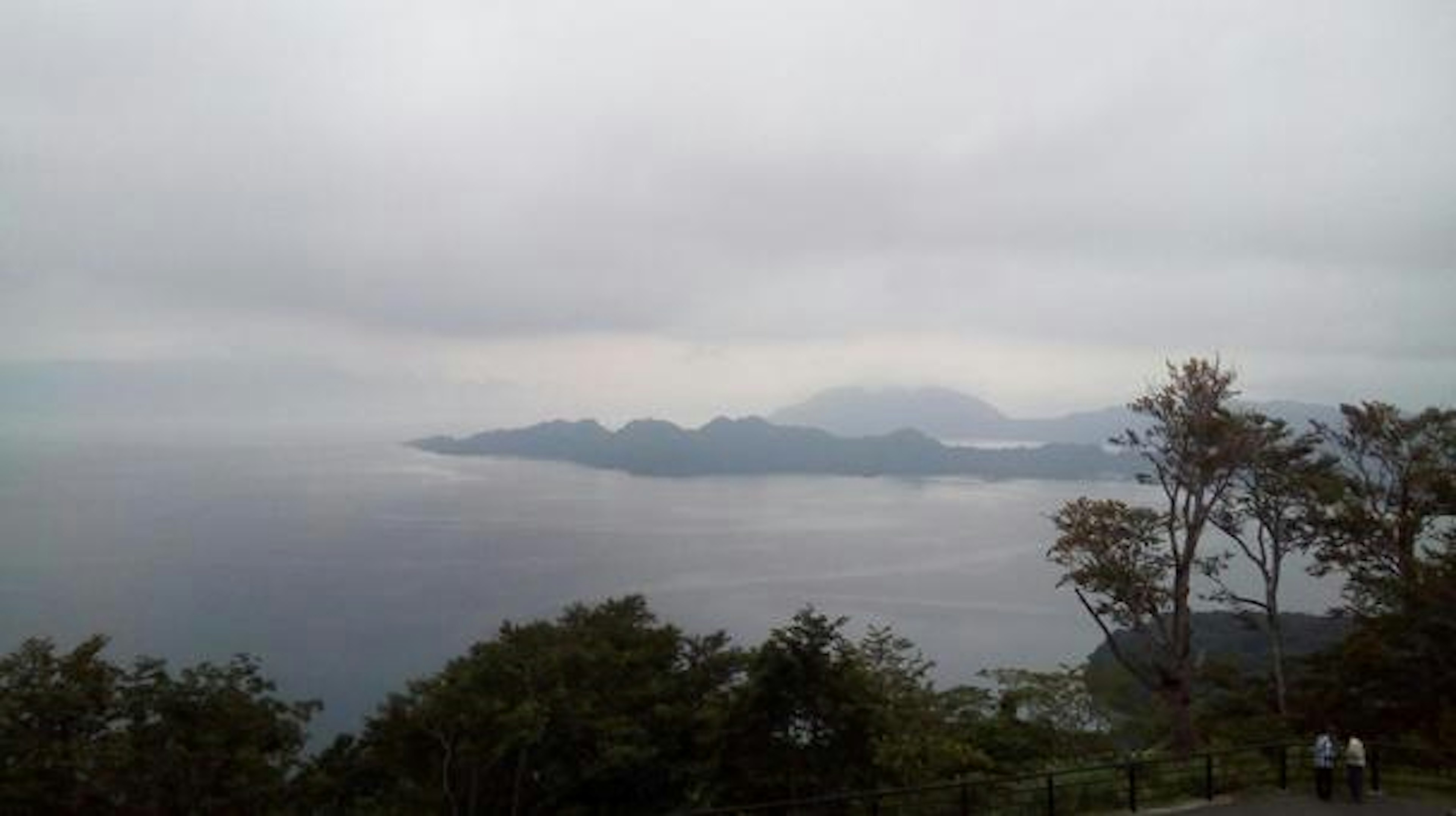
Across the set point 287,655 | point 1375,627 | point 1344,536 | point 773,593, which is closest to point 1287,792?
point 1375,627

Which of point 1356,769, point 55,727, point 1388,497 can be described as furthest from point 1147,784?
point 55,727

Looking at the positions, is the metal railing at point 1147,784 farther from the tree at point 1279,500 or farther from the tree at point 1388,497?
the tree at point 1388,497

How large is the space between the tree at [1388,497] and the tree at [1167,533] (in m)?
4.08

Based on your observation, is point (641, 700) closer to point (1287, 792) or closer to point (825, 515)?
point (1287, 792)

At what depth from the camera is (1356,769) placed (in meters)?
8.80

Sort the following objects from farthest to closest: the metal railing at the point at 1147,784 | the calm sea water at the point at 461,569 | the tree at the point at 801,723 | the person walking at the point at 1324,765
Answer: the calm sea water at the point at 461,569
the tree at the point at 801,723
the person walking at the point at 1324,765
the metal railing at the point at 1147,784

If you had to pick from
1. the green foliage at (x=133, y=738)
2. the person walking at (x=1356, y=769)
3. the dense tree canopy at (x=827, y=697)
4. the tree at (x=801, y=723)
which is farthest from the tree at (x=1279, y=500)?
the green foliage at (x=133, y=738)

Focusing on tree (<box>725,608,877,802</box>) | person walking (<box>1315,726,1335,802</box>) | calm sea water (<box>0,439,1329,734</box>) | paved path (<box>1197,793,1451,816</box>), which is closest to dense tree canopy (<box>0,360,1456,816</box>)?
tree (<box>725,608,877,802</box>)

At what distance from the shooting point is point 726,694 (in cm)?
1459

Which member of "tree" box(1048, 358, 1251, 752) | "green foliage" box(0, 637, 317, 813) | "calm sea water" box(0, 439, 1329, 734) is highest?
"tree" box(1048, 358, 1251, 752)

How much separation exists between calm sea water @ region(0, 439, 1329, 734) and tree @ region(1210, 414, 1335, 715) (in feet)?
123

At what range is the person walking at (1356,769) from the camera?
8789 millimetres

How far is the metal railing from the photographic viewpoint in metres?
8.61

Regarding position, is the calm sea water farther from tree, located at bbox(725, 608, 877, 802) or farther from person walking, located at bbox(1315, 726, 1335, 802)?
person walking, located at bbox(1315, 726, 1335, 802)
